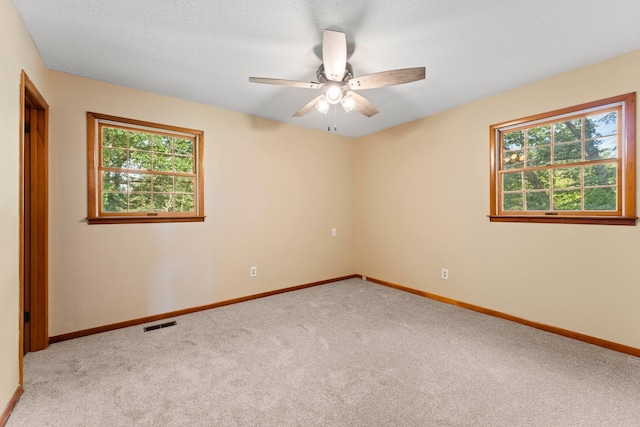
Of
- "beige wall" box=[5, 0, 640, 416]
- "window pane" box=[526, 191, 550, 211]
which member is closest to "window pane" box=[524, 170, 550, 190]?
"window pane" box=[526, 191, 550, 211]

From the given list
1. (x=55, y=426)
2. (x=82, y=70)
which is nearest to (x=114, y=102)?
(x=82, y=70)

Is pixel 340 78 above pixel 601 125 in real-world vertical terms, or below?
above

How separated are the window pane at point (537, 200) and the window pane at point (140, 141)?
4.08 meters

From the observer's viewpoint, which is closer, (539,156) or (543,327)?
(543,327)

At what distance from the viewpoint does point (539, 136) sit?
2.74 m

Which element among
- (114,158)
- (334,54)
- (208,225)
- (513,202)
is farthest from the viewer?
(208,225)

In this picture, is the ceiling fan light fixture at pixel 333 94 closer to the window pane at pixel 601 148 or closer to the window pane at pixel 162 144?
the window pane at pixel 162 144

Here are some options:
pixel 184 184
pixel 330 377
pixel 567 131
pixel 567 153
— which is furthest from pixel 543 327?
pixel 184 184

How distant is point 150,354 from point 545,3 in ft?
12.2

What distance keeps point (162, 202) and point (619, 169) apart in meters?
4.36

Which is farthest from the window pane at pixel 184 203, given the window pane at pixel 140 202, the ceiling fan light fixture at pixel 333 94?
the ceiling fan light fixture at pixel 333 94

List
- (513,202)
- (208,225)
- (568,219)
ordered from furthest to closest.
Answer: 1. (208,225)
2. (513,202)
3. (568,219)

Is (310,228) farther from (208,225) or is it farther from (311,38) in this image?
(311,38)

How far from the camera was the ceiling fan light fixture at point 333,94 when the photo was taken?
213cm
